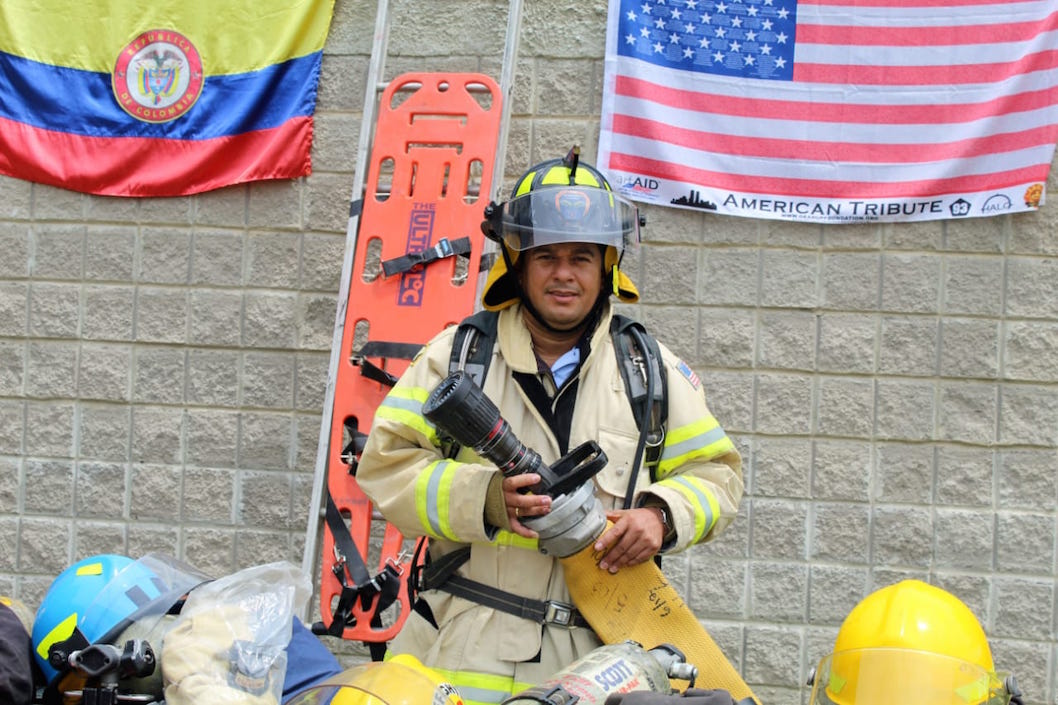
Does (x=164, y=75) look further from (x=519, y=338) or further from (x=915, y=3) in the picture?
(x=915, y=3)

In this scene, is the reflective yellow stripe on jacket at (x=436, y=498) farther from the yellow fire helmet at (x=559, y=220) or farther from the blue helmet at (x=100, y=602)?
the blue helmet at (x=100, y=602)

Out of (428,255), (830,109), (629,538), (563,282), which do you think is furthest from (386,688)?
(830,109)

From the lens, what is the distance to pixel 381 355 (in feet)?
14.5

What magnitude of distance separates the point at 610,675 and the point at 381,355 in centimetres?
228

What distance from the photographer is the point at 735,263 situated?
498cm

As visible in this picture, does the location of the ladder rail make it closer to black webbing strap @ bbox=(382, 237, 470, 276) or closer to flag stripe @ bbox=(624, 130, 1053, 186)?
black webbing strap @ bbox=(382, 237, 470, 276)

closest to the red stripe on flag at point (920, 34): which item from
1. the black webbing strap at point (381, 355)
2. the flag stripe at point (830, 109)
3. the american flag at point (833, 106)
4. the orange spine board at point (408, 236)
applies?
the american flag at point (833, 106)

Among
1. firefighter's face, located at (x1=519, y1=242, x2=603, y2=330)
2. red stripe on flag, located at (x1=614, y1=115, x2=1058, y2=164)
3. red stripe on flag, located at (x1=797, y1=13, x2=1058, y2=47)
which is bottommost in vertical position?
firefighter's face, located at (x1=519, y1=242, x2=603, y2=330)

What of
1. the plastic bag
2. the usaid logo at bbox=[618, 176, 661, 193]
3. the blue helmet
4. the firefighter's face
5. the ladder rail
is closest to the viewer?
the plastic bag

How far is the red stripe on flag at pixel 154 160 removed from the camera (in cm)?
517

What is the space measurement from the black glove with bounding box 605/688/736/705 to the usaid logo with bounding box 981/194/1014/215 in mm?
3191

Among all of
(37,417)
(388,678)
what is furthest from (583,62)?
(388,678)

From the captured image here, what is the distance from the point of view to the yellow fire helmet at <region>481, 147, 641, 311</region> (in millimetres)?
2846

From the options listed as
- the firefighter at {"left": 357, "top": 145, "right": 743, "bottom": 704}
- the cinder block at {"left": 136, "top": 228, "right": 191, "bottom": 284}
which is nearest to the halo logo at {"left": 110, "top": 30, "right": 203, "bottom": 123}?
the cinder block at {"left": 136, "top": 228, "right": 191, "bottom": 284}
